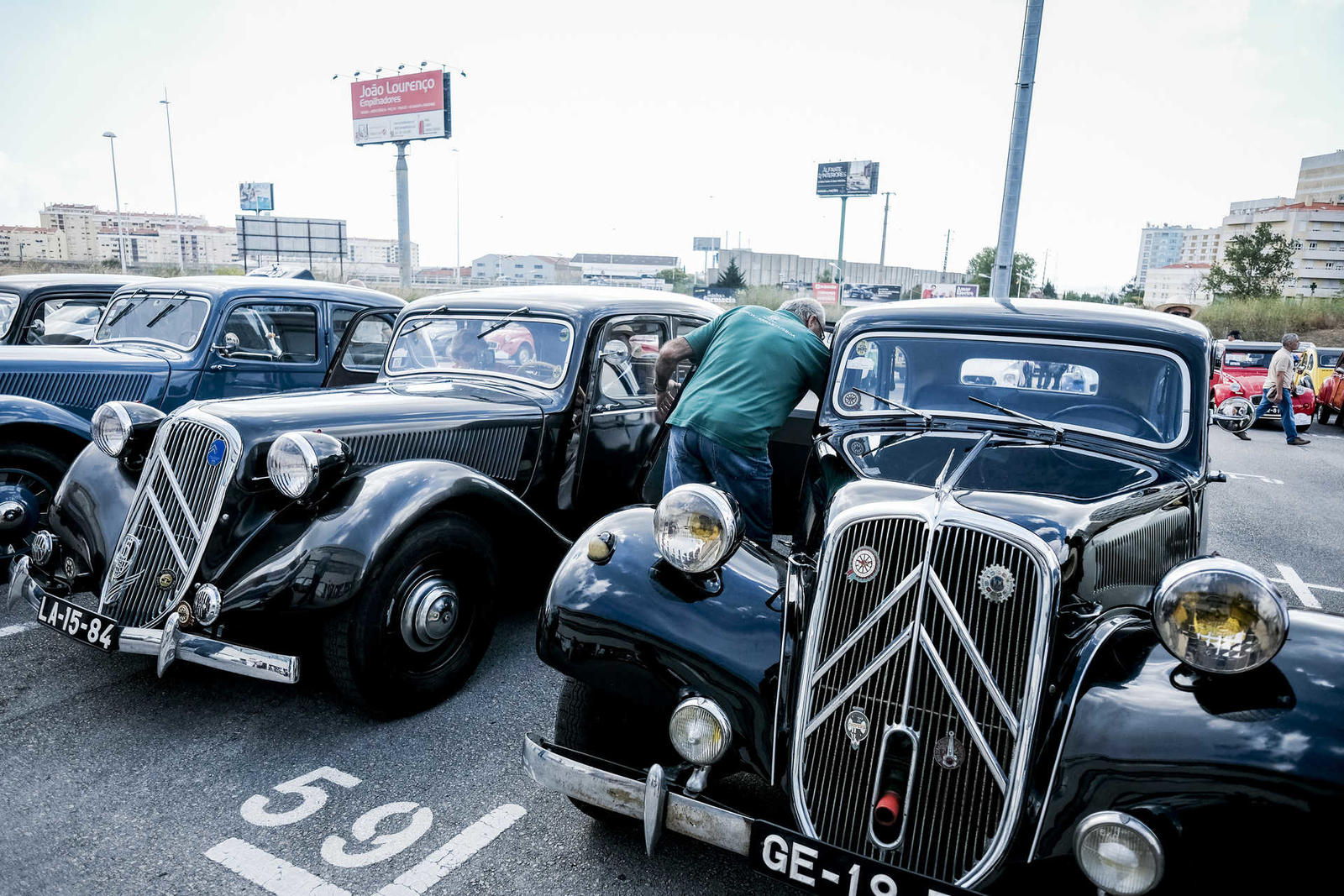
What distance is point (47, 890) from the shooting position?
2283 millimetres

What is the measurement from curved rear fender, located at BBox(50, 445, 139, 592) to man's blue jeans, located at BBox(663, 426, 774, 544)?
2.33m

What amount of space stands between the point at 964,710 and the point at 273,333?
234 inches

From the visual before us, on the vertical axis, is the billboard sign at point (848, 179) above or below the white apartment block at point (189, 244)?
above

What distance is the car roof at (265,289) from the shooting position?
20.1 feet

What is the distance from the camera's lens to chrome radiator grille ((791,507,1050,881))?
1.94 m

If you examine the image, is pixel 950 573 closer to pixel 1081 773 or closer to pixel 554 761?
pixel 1081 773

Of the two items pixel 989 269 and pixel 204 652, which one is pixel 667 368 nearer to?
pixel 204 652

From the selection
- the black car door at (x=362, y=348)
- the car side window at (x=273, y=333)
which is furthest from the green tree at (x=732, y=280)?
the car side window at (x=273, y=333)

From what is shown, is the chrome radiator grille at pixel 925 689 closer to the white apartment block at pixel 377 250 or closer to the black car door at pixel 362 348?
the black car door at pixel 362 348

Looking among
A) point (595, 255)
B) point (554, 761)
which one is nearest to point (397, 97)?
point (554, 761)

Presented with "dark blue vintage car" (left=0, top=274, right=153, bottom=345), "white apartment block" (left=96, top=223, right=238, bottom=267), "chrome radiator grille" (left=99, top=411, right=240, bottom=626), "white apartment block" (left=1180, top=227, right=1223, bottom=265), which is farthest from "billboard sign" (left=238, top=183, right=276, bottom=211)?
"white apartment block" (left=1180, top=227, right=1223, bottom=265)

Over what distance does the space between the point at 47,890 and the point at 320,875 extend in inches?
28.3

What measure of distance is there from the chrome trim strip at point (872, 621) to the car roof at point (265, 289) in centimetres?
534

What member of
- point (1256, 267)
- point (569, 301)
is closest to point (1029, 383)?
point (569, 301)
